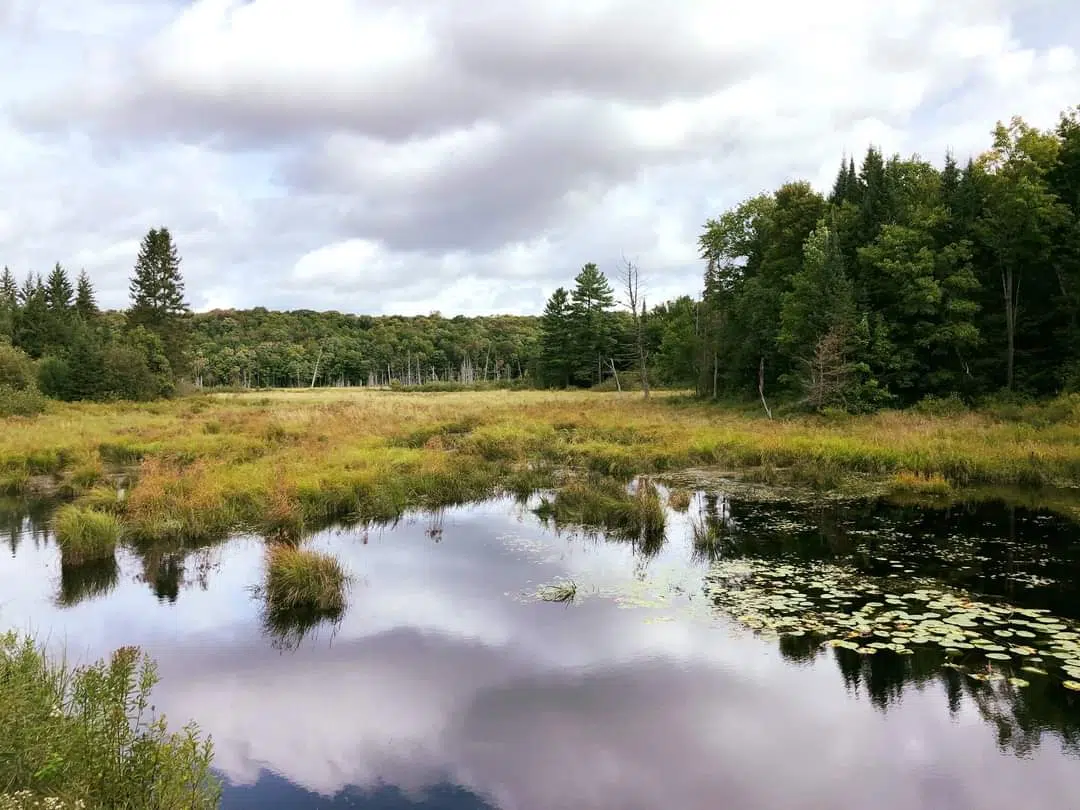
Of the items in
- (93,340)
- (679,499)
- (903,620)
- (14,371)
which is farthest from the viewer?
(93,340)

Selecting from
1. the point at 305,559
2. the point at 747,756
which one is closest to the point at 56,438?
the point at 305,559

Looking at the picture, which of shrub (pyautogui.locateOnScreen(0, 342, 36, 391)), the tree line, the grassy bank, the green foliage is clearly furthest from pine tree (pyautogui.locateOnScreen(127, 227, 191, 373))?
the green foliage

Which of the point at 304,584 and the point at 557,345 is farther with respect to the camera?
the point at 557,345

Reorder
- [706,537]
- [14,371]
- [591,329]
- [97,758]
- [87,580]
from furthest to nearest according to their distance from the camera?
1. [591,329]
2. [14,371]
3. [706,537]
4. [87,580]
5. [97,758]

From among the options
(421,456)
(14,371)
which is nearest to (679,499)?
(421,456)

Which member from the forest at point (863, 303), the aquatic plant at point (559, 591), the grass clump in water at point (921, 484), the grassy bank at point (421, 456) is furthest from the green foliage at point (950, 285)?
the aquatic plant at point (559, 591)

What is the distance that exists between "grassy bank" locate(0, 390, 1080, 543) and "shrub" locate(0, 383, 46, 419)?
2204mm

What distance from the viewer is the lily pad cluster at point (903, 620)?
23.7 ft

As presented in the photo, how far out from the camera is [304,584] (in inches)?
376

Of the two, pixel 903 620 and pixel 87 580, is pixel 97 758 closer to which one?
pixel 87 580

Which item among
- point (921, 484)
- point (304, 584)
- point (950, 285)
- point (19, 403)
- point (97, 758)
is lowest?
point (304, 584)

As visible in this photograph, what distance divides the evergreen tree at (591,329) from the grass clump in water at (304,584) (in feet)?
213

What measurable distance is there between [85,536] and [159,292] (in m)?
53.6

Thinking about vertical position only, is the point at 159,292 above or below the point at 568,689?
above
